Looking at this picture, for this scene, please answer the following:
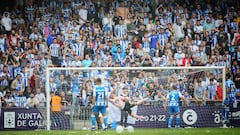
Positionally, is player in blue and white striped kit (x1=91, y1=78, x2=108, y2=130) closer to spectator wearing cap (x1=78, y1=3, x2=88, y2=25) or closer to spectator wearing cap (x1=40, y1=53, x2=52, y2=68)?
spectator wearing cap (x1=40, y1=53, x2=52, y2=68)

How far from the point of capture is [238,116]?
23.5 m

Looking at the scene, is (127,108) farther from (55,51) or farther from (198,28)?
(198,28)

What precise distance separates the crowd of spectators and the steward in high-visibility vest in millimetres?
1152

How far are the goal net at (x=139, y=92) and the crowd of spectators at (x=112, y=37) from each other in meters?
0.63

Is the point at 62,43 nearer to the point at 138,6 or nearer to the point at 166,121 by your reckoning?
the point at 138,6

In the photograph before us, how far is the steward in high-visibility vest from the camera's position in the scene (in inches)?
890

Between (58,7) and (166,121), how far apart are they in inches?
346

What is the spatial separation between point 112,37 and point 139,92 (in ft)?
18.1

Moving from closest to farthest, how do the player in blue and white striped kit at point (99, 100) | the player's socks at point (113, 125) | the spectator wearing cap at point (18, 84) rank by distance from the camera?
the player in blue and white striped kit at point (99, 100) < the player's socks at point (113, 125) < the spectator wearing cap at point (18, 84)

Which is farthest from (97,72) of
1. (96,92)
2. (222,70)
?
(222,70)

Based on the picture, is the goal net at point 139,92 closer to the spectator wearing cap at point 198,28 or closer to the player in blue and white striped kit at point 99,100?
the player in blue and white striped kit at point 99,100

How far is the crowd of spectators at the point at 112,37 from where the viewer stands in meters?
26.1

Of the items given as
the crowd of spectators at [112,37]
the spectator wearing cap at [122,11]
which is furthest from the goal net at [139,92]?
the spectator wearing cap at [122,11]

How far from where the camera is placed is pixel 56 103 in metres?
22.7
